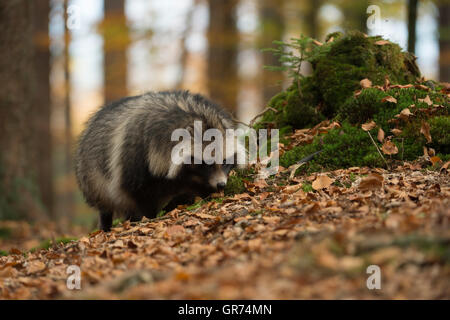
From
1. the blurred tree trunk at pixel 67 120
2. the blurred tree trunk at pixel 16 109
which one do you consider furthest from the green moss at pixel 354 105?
the blurred tree trunk at pixel 67 120

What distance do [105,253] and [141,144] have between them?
1.78 m

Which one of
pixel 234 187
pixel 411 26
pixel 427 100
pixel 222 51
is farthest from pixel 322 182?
pixel 222 51

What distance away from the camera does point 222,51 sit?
51.5 feet

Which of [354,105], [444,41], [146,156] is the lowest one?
[146,156]

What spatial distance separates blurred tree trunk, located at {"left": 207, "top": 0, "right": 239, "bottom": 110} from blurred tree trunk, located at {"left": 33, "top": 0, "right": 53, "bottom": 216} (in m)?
5.20

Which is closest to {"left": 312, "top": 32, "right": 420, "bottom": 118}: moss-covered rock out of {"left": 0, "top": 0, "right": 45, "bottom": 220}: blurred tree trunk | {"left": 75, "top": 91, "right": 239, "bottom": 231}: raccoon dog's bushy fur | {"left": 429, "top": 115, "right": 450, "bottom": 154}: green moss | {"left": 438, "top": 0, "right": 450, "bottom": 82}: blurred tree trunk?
{"left": 429, "top": 115, "right": 450, "bottom": 154}: green moss

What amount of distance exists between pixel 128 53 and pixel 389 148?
11.8 meters

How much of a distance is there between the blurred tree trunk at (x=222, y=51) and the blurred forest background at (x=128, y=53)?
35mm

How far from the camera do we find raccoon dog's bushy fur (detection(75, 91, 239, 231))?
5512 millimetres

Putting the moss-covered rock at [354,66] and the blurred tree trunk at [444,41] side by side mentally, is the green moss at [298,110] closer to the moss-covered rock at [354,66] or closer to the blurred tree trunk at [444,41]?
the moss-covered rock at [354,66]

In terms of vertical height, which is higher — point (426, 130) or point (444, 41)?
point (444, 41)

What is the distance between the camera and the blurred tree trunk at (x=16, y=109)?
9867 millimetres

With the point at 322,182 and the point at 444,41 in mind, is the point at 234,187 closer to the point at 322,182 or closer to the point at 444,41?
the point at 322,182

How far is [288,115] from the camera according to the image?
712 centimetres
